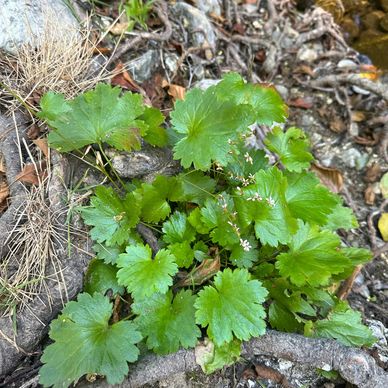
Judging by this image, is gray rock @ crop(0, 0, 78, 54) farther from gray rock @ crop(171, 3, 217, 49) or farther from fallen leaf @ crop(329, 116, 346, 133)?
fallen leaf @ crop(329, 116, 346, 133)

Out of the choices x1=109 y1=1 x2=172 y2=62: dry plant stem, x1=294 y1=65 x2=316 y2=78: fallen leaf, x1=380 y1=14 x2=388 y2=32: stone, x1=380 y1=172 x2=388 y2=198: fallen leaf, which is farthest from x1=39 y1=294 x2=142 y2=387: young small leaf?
x1=380 y1=14 x2=388 y2=32: stone

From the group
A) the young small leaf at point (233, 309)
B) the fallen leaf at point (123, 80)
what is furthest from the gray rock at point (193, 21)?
the young small leaf at point (233, 309)

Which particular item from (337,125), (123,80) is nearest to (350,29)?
(337,125)

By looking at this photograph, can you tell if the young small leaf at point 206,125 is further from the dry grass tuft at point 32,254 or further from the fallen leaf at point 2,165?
the fallen leaf at point 2,165

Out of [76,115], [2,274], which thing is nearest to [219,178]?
[76,115]

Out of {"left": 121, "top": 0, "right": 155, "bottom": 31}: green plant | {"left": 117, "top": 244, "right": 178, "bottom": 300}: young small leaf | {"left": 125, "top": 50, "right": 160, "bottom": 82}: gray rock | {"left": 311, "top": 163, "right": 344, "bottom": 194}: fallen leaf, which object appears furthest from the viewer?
{"left": 311, "top": 163, "right": 344, "bottom": 194}: fallen leaf
